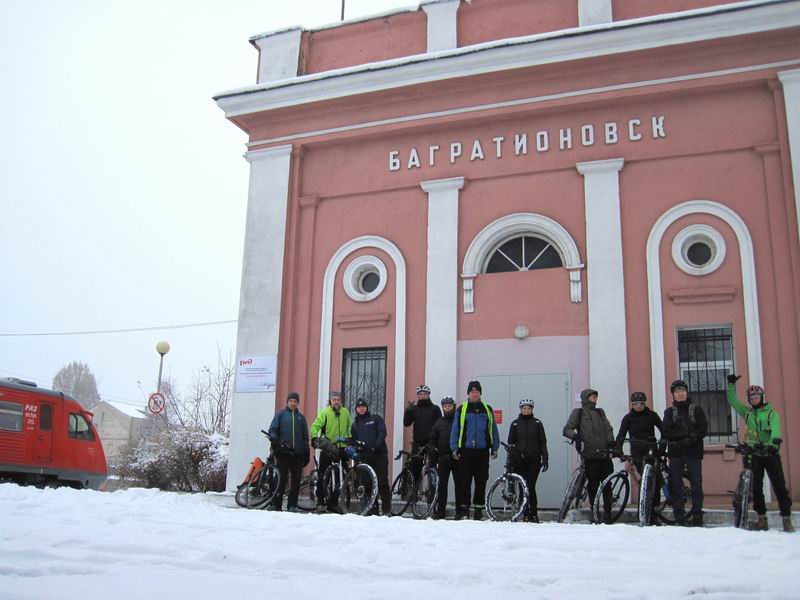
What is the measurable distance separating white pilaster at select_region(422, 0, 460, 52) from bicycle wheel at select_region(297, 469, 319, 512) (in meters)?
7.17

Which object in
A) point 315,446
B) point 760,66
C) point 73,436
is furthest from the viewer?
point 73,436

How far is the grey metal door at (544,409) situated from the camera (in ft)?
40.1

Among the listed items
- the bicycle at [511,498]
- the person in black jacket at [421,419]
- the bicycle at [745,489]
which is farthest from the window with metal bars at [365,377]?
the bicycle at [745,489]

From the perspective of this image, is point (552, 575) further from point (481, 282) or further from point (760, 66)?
point (760, 66)

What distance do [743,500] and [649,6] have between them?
7.88m

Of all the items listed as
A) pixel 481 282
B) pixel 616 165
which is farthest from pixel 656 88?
pixel 481 282

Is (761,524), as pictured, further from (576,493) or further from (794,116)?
(794,116)

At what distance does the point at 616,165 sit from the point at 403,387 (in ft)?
15.1

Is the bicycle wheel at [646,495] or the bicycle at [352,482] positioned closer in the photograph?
the bicycle wheel at [646,495]

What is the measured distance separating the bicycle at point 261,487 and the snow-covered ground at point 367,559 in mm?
3042

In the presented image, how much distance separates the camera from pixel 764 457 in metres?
9.16

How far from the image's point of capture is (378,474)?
11.4 metres

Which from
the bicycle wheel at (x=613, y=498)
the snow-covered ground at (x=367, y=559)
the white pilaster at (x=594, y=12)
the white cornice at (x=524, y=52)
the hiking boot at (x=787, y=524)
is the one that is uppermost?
the white pilaster at (x=594, y=12)

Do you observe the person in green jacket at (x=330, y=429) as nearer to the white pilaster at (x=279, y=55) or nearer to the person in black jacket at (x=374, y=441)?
the person in black jacket at (x=374, y=441)
